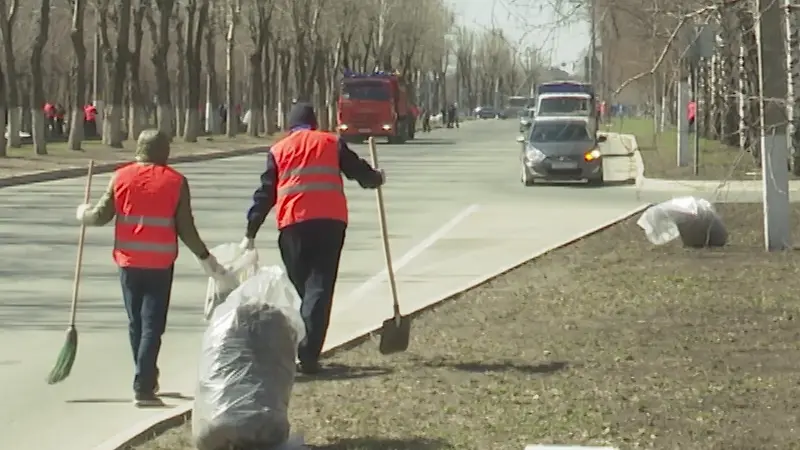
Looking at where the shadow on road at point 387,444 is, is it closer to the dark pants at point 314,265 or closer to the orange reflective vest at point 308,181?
the dark pants at point 314,265

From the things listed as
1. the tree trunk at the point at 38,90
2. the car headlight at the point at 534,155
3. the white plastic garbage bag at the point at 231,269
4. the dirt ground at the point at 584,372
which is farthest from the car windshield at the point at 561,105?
the white plastic garbage bag at the point at 231,269

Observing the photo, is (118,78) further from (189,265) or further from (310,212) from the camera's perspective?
(310,212)

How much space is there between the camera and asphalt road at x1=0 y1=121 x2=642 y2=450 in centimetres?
927

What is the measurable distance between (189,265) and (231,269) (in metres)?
7.64

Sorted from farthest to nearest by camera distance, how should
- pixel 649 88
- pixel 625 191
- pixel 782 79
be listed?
pixel 625 191
pixel 782 79
pixel 649 88

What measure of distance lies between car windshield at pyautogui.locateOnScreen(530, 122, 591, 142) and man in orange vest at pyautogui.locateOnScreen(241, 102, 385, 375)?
928 inches

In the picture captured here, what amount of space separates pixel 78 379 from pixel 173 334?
1.85 m

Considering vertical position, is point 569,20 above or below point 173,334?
above

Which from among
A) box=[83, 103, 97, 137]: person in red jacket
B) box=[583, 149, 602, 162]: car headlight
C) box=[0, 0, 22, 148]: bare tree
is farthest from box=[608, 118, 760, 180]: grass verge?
box=[83, 103, 97, 137]: person in red jacket

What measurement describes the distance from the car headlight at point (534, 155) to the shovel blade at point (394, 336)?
2269 cm

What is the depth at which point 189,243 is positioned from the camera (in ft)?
29.0

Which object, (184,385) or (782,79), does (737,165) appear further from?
(184,385)

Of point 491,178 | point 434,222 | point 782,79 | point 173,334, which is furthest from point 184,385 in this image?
point 491,178

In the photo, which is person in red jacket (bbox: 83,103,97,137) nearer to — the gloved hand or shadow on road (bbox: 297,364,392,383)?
shadow on road (bbox: 297,364,392,383)
